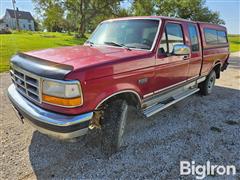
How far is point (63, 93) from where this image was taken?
2.41 m

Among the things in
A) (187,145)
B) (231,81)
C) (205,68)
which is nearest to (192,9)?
(231,81)

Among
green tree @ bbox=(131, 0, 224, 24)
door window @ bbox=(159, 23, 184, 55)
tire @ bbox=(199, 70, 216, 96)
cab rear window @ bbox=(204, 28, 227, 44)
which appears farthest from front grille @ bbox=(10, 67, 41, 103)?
green tree @ bbox=(131, 0, 224, 24)

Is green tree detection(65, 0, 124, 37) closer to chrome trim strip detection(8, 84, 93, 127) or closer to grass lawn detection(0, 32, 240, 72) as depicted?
grass lawn detection(0, 32, 240, 72)

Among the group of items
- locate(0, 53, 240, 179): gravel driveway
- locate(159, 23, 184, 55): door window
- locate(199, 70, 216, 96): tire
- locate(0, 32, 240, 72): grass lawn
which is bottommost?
locate(0, 32, 240, 72): grass lawn

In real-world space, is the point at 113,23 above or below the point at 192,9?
below

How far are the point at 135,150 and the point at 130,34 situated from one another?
6.79 feet

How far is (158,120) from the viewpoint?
14.7ft

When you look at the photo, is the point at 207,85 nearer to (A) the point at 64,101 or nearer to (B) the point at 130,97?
(B) the point at 130,97

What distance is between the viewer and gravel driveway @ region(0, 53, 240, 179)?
9.36 ft

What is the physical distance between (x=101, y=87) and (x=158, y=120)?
2231 mm

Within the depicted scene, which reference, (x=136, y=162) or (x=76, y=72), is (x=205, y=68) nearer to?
(x=136, y=162)

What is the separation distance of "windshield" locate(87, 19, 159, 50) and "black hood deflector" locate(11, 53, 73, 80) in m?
1.48

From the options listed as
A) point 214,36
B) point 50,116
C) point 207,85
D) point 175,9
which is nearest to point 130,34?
point 50,116

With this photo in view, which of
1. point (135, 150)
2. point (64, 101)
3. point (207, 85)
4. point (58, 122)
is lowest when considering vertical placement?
point (135, 150)
